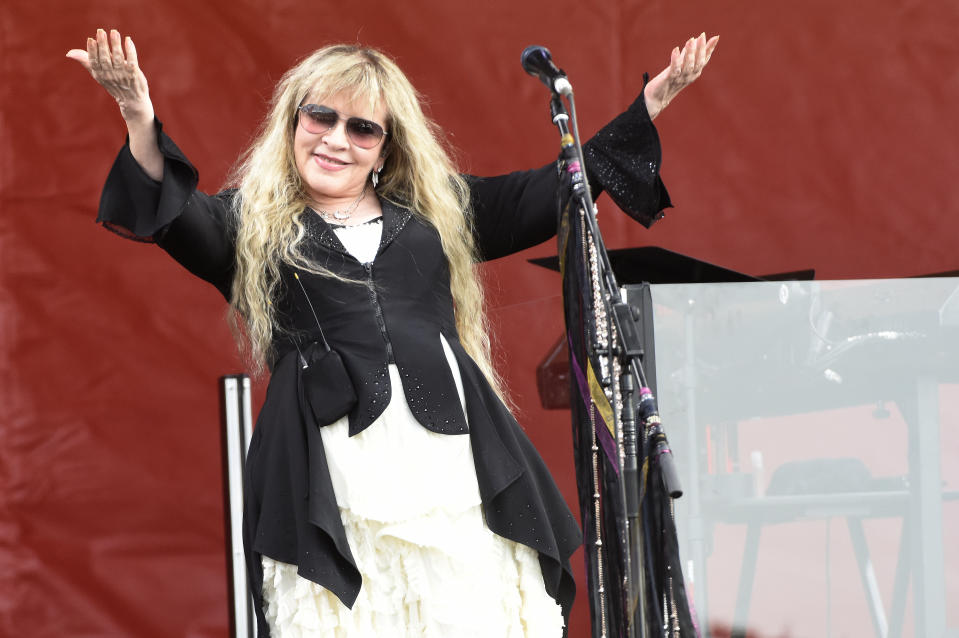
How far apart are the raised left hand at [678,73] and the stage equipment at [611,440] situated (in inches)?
10.1

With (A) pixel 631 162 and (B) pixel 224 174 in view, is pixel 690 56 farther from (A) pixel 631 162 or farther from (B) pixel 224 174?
(B) pixel 224 174

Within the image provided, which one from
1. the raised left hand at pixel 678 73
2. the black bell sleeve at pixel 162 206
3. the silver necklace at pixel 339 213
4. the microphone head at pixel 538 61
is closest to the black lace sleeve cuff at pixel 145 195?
the black bell sleeve at pixel 162 206

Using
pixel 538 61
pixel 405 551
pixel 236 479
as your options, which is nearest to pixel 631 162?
pixel 538 61

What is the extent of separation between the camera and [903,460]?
231cm

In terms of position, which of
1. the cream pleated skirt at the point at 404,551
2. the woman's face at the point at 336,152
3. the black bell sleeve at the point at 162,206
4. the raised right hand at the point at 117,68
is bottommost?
the cream pleated skirt at the point at 404,551

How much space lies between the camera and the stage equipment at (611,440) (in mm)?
1272

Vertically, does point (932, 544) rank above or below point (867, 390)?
below

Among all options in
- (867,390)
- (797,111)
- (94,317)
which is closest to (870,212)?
(797,111)

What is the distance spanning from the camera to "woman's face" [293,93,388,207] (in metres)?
1.75

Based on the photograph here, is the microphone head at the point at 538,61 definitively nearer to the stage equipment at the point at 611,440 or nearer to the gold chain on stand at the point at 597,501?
the stage equipment at the point at 611,440

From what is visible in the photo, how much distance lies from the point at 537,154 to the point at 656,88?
1.58 metres

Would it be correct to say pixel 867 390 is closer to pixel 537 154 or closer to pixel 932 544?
pixel 932 544

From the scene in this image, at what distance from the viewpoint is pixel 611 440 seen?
1.48 m

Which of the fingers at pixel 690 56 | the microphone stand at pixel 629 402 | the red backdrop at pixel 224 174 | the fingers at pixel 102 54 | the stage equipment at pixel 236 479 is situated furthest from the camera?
the red backdrop at pixel 224 174
